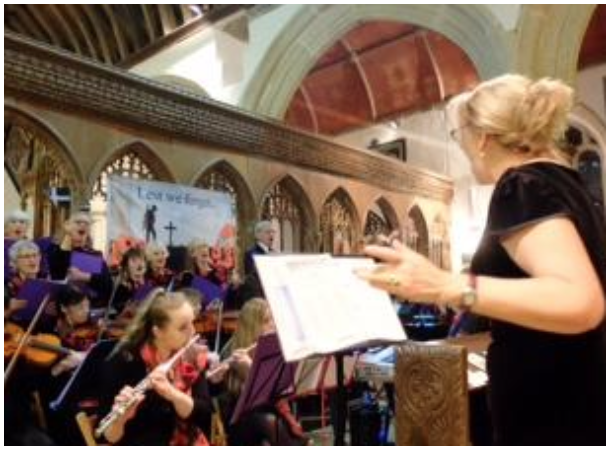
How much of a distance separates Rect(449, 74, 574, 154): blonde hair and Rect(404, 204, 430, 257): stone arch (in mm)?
4702

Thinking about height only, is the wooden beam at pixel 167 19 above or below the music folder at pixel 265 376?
above

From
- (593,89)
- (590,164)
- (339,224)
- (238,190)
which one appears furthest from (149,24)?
(590,164)

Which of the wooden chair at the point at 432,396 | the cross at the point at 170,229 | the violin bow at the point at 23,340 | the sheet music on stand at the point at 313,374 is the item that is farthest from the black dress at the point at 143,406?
the cross at the point at 170,229

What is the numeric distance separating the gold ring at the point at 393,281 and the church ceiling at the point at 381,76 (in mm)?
6468

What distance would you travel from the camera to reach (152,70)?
631 cm

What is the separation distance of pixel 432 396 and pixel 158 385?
113 centimetres

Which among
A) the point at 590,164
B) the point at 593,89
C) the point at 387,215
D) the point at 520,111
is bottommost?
the point at 520,111

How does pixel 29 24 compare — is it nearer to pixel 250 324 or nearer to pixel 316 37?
pixel 316 37

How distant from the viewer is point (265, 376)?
8.31 feet

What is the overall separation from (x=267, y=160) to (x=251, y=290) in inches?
44.5

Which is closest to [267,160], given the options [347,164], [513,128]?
[347,164]

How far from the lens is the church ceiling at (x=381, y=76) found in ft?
24.0

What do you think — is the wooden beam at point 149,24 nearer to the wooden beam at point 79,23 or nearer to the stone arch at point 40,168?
the wooden beam at point 79,23

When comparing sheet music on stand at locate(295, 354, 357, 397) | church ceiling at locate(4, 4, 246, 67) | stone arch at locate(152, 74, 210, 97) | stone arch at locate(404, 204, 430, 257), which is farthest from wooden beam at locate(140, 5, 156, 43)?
sheet music on stand at locate(295, 354, 357, 397)
